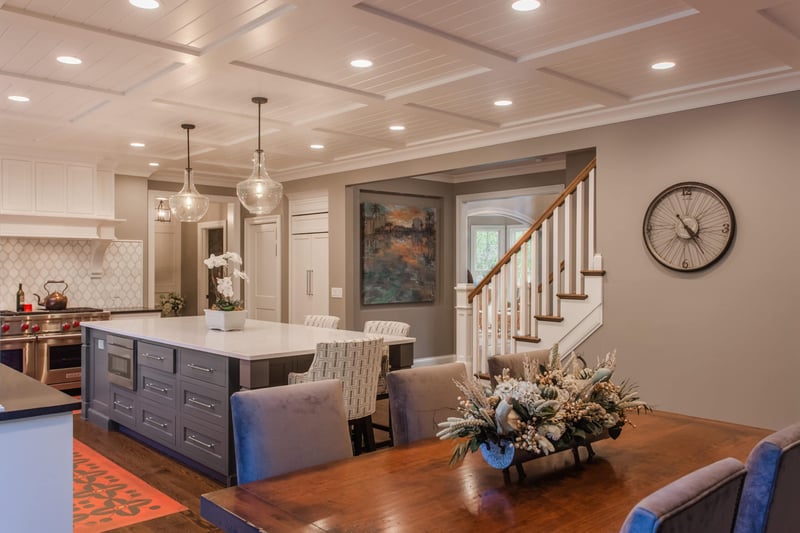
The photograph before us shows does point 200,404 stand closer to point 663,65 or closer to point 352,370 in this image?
point 352,370

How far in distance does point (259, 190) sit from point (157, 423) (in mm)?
1803

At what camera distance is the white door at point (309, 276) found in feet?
26.4

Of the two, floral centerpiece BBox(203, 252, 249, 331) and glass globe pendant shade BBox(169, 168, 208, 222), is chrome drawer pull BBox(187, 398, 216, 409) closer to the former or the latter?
floral centerpiece BBox(203, 252, 249, 331)

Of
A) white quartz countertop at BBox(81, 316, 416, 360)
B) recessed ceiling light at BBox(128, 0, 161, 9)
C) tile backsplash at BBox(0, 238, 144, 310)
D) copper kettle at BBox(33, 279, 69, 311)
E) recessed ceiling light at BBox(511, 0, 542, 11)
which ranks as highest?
recessed ceiling light at BBox(128, 0, 161, 9)

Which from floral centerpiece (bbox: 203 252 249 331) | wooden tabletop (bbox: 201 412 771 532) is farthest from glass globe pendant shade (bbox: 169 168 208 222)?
wooden tabletop (bbox: 201 412 771 532)

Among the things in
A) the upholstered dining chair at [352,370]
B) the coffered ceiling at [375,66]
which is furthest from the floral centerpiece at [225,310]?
the upholstered dining chair at [352,370]

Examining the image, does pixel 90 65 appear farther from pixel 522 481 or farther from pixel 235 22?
pixel 522 481

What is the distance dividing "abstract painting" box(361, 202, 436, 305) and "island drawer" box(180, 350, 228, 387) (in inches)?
150

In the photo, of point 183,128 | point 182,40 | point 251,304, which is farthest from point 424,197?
point 182,40

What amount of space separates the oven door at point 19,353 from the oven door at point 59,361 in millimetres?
62

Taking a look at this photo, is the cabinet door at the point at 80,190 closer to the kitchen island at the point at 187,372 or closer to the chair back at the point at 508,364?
the kitchen island at the point at 187,372

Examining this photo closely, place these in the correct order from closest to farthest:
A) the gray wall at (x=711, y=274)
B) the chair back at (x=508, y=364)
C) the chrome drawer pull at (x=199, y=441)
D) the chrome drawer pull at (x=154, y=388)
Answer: the chair back at (x=508, y=364) < the chrome drawer pull at (x=199, y=441) < the gray wall at (x=711, y=274) < the chrome drawer pull at (x=154, y=388)

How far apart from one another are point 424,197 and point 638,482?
22.5ft

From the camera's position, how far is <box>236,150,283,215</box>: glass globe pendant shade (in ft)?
15.3
